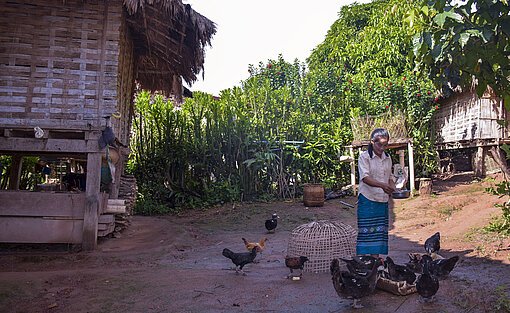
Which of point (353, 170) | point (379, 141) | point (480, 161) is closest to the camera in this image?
point (379, 141)

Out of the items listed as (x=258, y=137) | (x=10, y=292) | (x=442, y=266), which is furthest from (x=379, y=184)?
(x=258, y=137)

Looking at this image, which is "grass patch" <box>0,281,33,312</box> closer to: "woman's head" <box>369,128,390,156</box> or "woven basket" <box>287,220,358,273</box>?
"woven basket" <box>287,220,358,273</box>

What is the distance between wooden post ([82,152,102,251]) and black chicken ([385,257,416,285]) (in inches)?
198

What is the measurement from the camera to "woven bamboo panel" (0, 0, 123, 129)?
253 inches

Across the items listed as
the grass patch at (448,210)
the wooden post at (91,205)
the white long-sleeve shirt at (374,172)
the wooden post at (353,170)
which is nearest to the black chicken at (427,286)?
the white long-sleeve shirt at (374,172)

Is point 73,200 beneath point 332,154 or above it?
beneath

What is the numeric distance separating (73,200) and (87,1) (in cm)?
361

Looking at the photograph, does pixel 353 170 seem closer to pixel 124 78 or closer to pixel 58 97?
pixel 124 78

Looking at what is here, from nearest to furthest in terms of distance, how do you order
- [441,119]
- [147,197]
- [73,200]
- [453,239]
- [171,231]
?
[453,239] → [73,200] → [171,231] → [147,197] → [441,119]

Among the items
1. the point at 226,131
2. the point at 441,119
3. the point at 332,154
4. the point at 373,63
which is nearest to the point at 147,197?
the point at 226,131

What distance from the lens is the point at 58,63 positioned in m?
6.59

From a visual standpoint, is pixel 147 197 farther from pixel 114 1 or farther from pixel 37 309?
pixel 37 309

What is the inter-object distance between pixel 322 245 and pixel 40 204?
4886 mm

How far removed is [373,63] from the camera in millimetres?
14766
